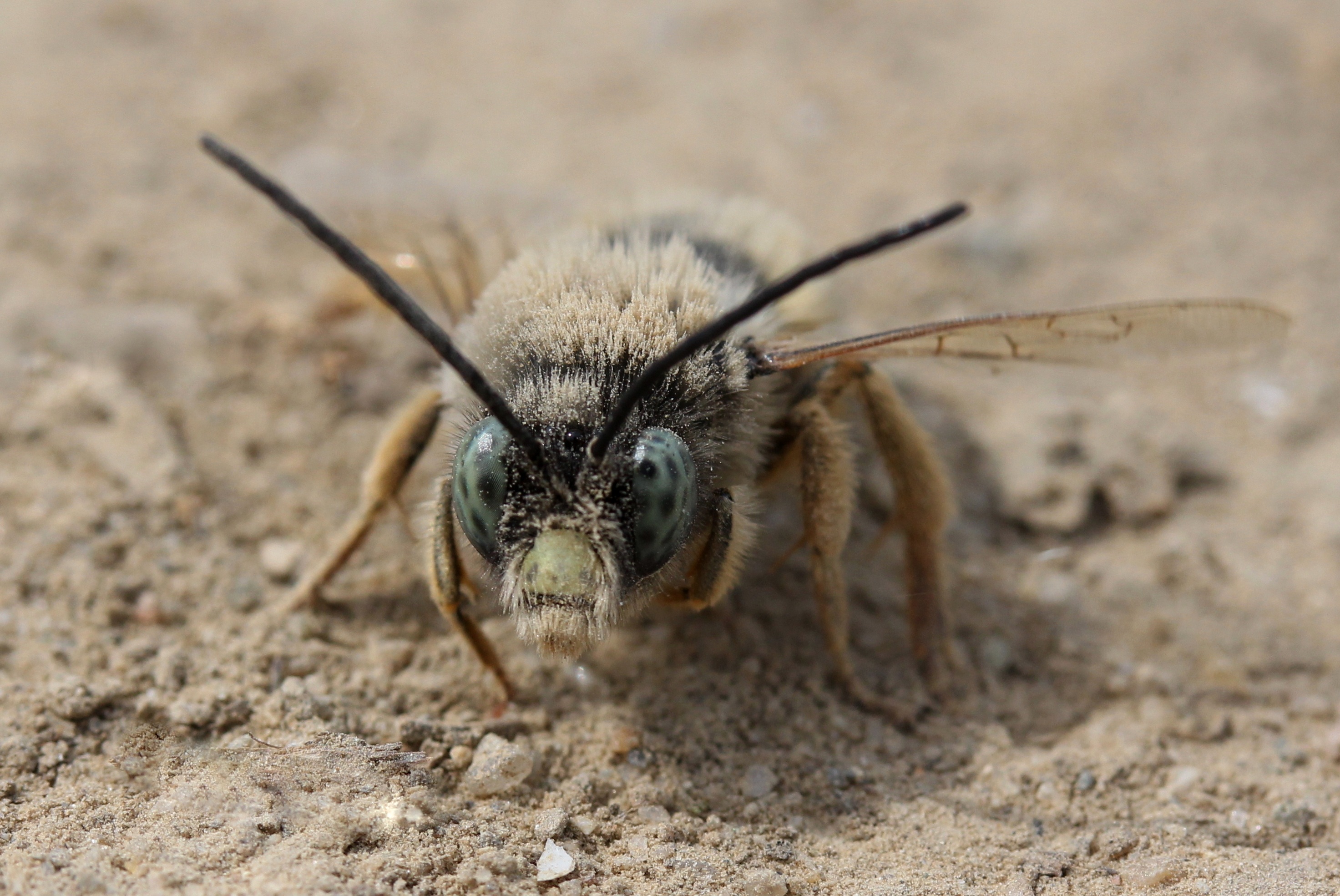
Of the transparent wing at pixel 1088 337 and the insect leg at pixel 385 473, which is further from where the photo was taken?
the insect leg at pixel 385 473

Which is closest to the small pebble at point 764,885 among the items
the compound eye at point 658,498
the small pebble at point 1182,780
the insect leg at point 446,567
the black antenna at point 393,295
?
the compound eye at point 658,498

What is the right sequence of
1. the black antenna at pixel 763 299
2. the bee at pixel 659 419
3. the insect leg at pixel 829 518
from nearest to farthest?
the black antenna at pixel 763 299 < the bee at pixel 659 419 < the insect leg at pixel 829 518

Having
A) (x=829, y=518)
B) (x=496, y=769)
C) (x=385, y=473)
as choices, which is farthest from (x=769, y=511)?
(x=496, y=769)

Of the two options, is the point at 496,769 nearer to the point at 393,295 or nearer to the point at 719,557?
the point at 719,557

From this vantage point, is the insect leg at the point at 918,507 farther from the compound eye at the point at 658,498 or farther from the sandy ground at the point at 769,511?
the compound eye at the point at 658,498

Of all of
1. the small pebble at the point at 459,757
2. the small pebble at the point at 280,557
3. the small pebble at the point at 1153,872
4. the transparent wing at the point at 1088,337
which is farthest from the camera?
the small pebble at the point at 280,557

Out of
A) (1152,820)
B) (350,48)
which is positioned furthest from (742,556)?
(350,48)

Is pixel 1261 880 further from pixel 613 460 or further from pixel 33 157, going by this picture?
pixel 33 157
